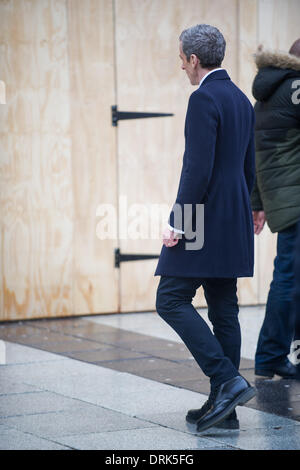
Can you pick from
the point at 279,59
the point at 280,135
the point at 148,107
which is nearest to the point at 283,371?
the point at 280,135

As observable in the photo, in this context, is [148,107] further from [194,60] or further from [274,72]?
[194,60]

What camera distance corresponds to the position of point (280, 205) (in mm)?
5062

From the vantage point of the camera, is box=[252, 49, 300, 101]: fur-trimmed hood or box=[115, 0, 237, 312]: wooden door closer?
box=[252, 49, 300, 101]: fur-trimmed hood

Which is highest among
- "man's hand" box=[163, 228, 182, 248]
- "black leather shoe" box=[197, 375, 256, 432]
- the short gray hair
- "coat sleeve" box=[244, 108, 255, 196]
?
the short gray hair

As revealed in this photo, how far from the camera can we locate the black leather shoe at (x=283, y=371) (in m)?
5.15

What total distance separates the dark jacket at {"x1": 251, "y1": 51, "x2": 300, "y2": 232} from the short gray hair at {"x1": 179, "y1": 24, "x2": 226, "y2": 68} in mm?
902

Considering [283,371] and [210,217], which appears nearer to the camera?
[210,217]

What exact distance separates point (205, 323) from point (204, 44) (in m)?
1.14

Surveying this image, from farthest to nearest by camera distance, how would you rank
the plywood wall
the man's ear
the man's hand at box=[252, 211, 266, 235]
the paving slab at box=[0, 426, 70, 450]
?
1. the plywood wall
2. the man's hand at box=[252, 211, 266, 235]
3. the man's ear
4. the paving slab at box=[0, 426, 70, 450]

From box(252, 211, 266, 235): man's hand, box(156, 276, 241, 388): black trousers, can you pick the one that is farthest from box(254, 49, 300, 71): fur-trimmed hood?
box(156, 276, 241, 388): black trousers

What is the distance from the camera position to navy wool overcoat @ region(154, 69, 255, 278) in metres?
4.06

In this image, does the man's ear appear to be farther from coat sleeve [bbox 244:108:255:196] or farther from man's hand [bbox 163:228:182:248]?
man's hand [bbox 163:228:182:248]

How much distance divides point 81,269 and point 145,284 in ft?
1.67

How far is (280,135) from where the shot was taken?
16.5 ft
